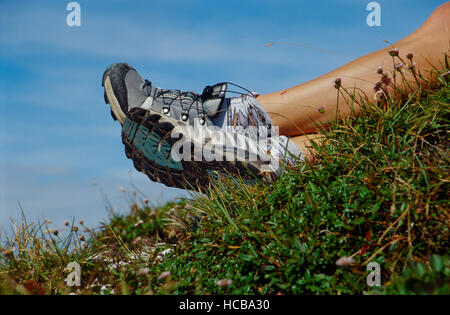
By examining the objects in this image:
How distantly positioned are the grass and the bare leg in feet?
0.52

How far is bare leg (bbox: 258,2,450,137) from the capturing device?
3.22 m

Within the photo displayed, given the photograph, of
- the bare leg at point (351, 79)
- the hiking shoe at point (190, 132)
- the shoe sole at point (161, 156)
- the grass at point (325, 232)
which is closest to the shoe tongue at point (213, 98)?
the hiking shoe at point (190, 132)

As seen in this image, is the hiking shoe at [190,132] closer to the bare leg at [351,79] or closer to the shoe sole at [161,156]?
the shoe sole at [161,156]

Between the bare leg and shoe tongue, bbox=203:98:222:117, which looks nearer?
the bare leg

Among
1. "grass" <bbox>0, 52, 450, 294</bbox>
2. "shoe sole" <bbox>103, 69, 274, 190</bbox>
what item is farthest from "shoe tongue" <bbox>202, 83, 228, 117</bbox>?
"grass" <bbox>0, 52, 450, 294</bbox>

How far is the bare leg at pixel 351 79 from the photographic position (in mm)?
3217

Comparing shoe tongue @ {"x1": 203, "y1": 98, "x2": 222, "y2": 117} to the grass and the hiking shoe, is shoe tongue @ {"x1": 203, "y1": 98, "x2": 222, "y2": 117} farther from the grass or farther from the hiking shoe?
the grass

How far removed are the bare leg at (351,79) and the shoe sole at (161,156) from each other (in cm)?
88

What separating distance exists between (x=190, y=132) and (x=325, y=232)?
1733 millimetres

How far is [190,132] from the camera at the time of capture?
3.26 m

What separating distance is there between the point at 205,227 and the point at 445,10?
11.2ft

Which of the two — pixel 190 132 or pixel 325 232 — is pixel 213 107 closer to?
pixel 190 132
